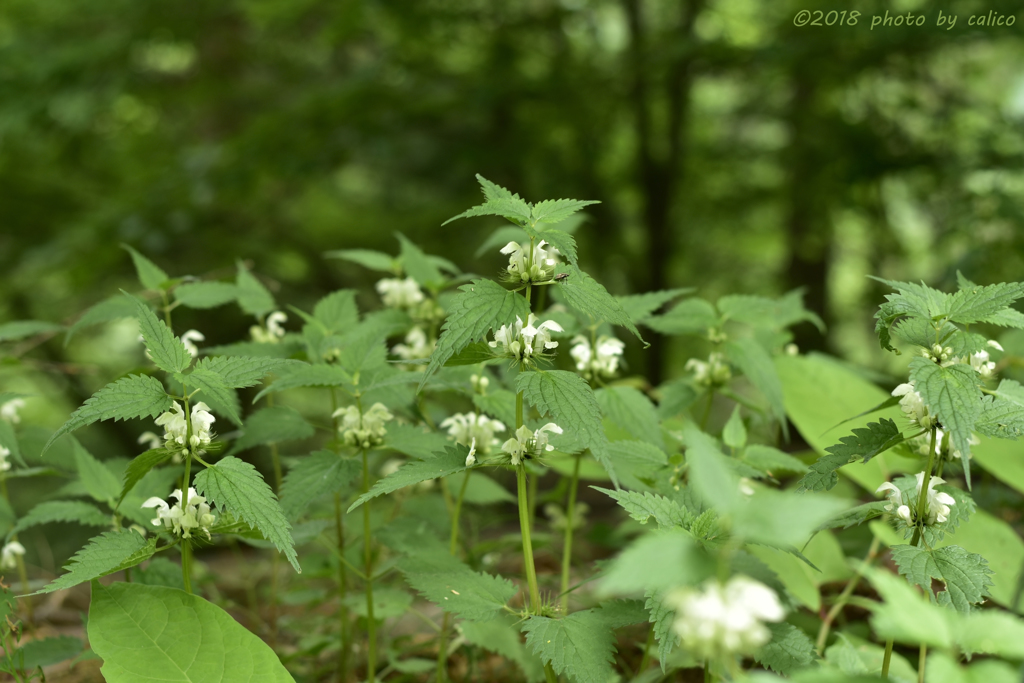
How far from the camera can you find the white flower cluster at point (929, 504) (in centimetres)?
106

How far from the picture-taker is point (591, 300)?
3.50 ft

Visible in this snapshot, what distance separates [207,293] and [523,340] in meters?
0.95

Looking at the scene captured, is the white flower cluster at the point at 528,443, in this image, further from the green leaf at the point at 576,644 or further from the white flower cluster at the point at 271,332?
the white flower cluster at the point at 271,332

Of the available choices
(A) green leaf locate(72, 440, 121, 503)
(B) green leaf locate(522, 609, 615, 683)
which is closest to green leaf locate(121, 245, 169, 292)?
(A) green leaf locate(72, 440, 121, 503)

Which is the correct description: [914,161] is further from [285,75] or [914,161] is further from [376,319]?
[285,75]

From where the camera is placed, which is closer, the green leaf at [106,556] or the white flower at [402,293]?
the green leaf at [106,556]

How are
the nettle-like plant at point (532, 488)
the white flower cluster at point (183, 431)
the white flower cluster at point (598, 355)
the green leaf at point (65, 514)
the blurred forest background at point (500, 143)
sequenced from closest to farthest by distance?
the nettle-like plant at point (532, 488)
the white flower cluster at point (183, 431)
the green leaf at point (65, 514)
the white flower cluster at point (598, 355)
the blurred forest background at point (500, 143)

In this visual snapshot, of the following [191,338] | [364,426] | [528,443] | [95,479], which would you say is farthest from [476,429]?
[95,479]

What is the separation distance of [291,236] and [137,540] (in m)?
4.38

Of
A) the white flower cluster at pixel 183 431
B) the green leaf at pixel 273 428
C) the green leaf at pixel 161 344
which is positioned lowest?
the green leaf at pixel 273 428

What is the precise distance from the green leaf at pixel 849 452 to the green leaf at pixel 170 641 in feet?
3.17

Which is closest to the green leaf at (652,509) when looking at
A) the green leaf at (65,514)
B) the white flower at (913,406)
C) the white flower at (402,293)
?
the white flower at (913,406)

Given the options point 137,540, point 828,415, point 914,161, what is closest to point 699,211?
point 914,161

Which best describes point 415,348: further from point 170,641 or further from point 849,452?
point 849,452
